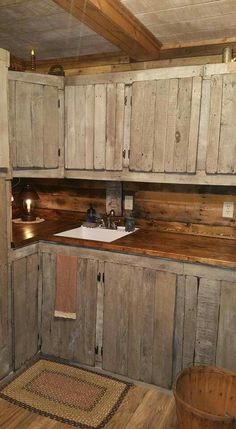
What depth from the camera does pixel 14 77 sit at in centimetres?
Result: 237

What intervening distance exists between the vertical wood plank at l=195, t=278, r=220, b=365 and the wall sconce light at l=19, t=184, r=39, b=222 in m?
1.70

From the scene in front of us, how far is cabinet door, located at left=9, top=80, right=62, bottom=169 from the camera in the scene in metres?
2.40

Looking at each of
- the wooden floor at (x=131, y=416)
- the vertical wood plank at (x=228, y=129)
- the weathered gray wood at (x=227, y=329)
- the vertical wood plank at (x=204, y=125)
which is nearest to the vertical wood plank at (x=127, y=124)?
the vertical wood plank at (x=204, y=125)

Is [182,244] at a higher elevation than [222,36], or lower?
lower

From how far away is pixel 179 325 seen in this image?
2.21 meters

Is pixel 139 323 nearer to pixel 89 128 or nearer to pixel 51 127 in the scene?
pixel 89 128

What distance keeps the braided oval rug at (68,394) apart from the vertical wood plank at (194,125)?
5.12ft

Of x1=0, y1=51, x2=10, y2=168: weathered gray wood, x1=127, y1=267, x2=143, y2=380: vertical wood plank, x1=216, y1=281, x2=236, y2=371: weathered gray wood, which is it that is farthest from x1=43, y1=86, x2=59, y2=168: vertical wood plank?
x1=216, y1=281, x2=236, y2=371: weathered gray wood

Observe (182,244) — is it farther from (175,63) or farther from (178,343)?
(175,63)

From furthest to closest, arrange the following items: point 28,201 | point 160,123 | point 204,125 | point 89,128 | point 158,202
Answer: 1. point 28,201
2. point 158,202
3. point 89,128
4. point 160,123
5. point 204,125

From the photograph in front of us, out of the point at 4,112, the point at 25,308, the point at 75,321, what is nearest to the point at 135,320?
the point at 75,321

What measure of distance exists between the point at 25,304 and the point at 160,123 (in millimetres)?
1577

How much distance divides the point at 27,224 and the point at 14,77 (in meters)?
1.21

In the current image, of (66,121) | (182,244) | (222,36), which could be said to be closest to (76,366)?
(182,244)
